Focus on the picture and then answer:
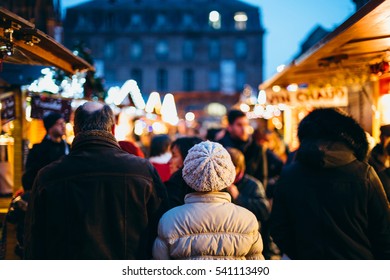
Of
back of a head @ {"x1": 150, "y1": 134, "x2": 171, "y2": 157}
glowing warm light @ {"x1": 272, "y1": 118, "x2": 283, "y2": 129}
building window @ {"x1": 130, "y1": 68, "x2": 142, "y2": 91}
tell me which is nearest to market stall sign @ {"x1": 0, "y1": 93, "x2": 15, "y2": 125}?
back of a head @ {"x1": 150, "y1": 134, "x2": 171, "y2": 157}

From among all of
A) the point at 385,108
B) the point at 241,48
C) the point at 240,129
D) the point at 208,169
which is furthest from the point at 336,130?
the point at 241,48

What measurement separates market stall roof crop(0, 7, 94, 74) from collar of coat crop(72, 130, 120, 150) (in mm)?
957

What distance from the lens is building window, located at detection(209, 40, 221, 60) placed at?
170 feet

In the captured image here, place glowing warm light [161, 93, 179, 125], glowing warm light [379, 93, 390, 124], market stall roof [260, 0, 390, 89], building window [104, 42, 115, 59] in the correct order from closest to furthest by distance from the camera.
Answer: market stall roof [260, 0, 390, 89], glowing warm light [379, 93, 390, 124], glowing warm light [161, 93, 179, 125], building window [104, 42, 115, 59]

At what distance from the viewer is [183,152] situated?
4488 millimetres

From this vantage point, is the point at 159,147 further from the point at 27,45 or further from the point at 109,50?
the point at 109,50

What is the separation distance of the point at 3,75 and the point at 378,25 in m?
4.39

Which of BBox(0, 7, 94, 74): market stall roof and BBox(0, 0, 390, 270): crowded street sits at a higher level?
BBox(0, 7, 94, 74): market stall roof

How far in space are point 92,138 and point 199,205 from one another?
29.2 inches

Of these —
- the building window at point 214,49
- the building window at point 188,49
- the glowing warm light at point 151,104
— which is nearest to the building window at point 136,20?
the building window at point 188,49

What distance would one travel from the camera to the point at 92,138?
3168 millimetres

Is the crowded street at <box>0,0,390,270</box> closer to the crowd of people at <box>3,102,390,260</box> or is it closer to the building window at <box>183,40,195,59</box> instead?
the crowd of people at <box>3,102,390,260</box>

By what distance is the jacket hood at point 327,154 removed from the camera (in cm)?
334
